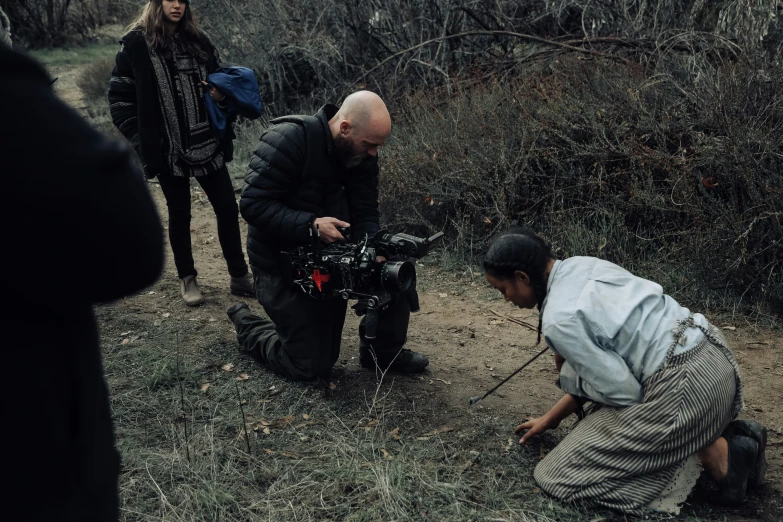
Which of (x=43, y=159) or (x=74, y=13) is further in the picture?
(x=74, y=13)

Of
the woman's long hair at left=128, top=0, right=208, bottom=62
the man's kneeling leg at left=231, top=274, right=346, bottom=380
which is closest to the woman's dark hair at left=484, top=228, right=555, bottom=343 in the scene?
the man's kneeling leg at left=231, top=274, right=346, bottom=380

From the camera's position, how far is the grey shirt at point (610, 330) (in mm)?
2883

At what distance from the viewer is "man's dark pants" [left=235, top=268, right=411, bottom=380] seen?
414 cm

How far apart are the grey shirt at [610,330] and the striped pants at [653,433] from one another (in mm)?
65

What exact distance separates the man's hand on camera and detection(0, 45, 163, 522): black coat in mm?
2660

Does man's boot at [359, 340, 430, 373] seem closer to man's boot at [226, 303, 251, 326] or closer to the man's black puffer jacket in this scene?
the man's black puffer jacket

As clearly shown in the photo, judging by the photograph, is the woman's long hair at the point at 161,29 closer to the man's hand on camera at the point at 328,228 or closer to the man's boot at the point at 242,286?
the man's boot at the point at 242,286

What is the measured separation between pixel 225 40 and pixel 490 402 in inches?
310

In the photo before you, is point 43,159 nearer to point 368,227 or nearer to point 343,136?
point 343,136

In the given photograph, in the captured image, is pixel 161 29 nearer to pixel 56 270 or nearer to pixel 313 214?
pixel 313 214

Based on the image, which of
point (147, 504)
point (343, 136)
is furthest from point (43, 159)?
point (343, 136)

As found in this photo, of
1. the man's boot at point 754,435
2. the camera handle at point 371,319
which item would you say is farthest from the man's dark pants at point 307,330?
the man's boot at point 754,435

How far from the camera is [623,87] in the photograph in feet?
19.2

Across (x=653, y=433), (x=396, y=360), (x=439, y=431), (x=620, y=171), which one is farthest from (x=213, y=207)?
(x=653, y=433)
